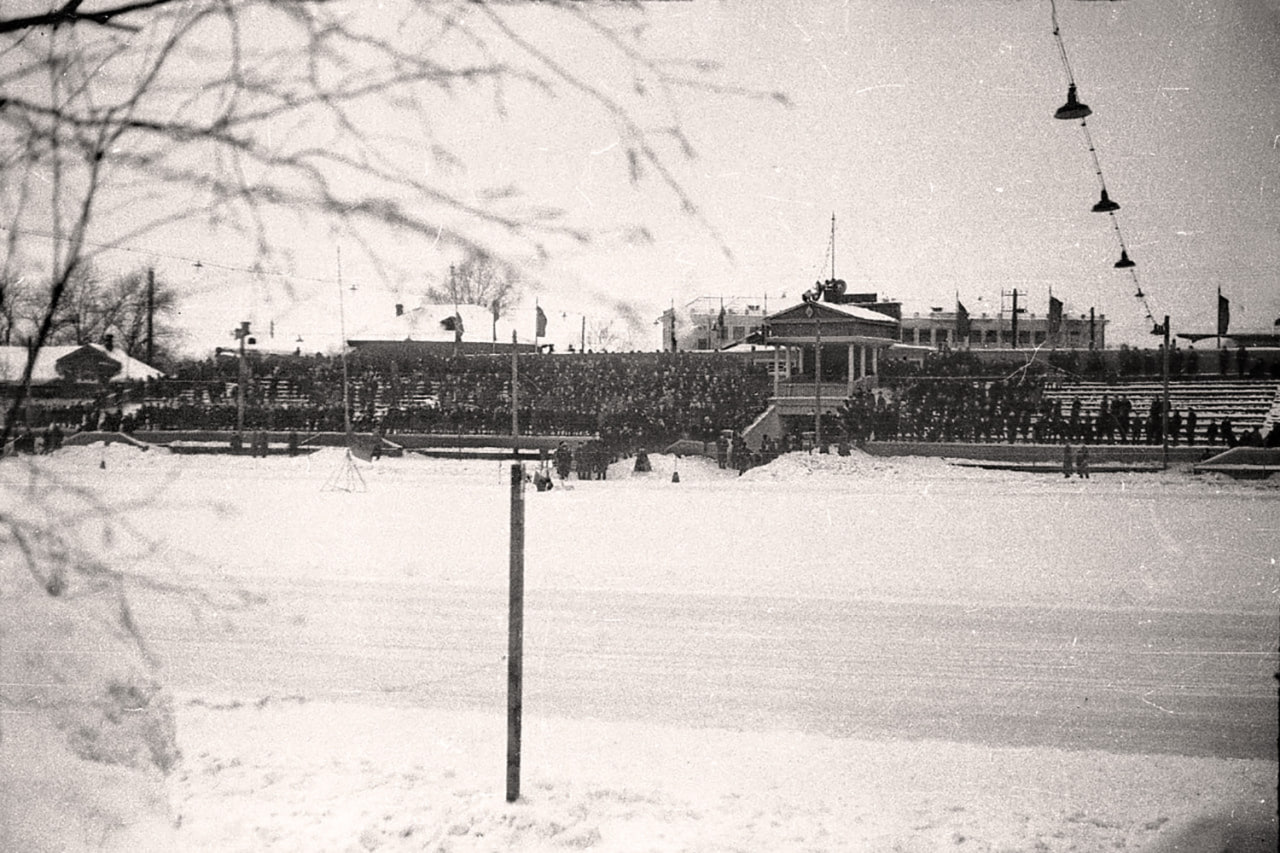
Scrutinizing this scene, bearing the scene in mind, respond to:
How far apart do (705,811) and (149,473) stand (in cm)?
152

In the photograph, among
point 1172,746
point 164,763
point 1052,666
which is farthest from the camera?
point 1052,666

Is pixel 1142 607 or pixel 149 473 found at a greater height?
pixel 149 473

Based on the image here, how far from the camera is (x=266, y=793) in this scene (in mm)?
2342

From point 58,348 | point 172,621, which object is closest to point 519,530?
point 172,621

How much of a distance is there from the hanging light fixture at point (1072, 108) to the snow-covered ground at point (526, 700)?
1319 mm

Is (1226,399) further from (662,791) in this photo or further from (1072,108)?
(662,791)

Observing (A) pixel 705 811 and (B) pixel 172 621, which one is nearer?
(B) pixel 172 621

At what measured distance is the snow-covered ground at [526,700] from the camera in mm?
1687

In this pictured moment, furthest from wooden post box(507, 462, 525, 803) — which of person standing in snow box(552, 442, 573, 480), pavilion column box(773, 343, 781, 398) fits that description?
pavilion column box(773, 343, 781, 398)

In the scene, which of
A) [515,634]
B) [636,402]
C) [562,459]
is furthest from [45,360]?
[562,459]

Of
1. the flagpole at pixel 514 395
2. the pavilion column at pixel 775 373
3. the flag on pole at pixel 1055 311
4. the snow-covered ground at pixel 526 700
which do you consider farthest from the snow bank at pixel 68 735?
the pavilion column at pixel 775 373

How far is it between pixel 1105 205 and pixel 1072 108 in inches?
10.1

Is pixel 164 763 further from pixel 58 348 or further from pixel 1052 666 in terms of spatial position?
pixel 1052 666

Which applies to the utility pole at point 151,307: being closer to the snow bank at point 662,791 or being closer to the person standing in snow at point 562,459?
the snow bank at point 662,791
